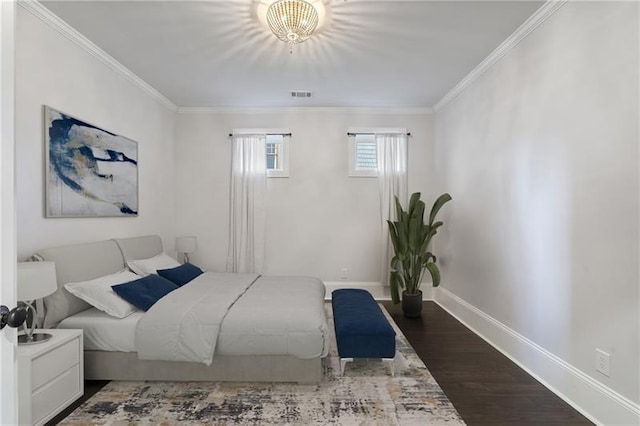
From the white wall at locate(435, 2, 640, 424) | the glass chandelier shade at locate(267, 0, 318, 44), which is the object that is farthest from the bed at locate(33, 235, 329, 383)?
the glass chandelier shade at locate(267, 0, 318, 44)

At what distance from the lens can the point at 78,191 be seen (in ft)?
10.1

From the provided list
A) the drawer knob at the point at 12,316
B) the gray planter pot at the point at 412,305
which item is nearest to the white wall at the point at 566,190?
the gray planter pot at the point at 412,305

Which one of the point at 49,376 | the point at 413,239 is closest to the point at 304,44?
the point at 413,239

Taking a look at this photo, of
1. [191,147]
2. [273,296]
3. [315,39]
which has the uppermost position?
[315,39]

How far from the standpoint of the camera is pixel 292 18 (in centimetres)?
252

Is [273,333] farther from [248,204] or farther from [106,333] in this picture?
[248,204]

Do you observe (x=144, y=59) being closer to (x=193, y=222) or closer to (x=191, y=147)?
(x=191, y=147)

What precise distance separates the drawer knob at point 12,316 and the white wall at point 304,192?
4.12 m

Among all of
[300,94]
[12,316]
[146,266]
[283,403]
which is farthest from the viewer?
[300,94]

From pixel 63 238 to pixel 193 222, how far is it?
228 cm

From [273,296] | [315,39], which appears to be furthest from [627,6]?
[273,296]

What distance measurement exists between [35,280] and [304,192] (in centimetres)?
347

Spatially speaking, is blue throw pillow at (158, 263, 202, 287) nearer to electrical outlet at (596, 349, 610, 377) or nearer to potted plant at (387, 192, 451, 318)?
potted plant at (387, 192, 451, 318)

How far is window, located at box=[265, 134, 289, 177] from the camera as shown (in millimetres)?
5129
